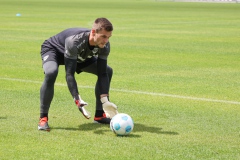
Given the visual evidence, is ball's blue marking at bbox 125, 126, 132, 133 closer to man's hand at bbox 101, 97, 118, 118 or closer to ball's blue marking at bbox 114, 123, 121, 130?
ball's blue marking at bbox 114, 123, 121, 130

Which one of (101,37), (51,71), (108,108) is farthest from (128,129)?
(51,71)

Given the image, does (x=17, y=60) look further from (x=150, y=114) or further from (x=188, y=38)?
(x=188, y=38)

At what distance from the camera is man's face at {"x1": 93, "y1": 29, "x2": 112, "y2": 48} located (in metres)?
8.64

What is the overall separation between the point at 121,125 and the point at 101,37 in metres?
1.20

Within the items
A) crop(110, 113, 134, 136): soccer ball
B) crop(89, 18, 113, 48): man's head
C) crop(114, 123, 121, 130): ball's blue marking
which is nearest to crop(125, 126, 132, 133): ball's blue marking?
crop(110, 113, 134, 136): soccer ball

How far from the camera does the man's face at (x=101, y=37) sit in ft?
28.3

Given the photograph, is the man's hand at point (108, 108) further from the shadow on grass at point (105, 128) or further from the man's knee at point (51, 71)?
Result: the man's knee at point (51, 71)

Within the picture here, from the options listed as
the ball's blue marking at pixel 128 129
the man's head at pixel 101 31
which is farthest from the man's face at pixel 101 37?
the ball's blue marking at pixel 128 129

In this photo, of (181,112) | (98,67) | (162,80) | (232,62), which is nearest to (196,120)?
(181,112)

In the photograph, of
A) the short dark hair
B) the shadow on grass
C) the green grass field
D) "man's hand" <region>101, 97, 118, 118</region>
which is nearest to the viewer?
the green grass field

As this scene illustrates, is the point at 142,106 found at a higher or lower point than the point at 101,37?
lower

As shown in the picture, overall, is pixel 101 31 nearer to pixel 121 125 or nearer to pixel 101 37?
pixel 101 37

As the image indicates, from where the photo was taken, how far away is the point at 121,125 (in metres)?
8.63

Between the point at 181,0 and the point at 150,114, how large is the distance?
82.5 meters
